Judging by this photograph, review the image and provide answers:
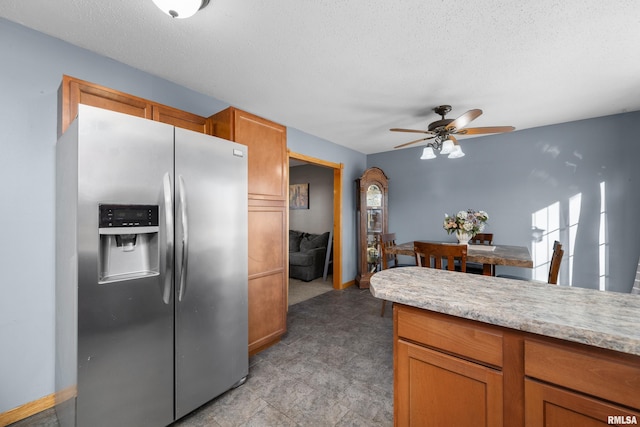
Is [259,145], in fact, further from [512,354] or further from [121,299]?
[512,354]

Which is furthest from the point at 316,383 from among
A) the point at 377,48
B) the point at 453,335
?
the point at 377,48

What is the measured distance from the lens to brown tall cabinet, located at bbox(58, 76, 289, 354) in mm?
2176

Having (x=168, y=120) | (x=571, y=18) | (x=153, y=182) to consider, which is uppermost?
(x=571, y=18)

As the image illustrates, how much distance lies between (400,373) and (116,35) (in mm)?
2696

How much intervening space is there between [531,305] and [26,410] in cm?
297

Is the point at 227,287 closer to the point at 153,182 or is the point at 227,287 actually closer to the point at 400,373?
the point at 153,182

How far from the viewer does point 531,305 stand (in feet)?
3.07

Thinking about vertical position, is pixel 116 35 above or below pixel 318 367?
above

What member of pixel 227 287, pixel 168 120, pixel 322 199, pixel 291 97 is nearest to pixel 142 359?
pixel 227 287

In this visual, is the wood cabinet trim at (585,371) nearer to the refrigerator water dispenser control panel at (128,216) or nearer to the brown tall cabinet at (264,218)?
the refrigerator water dispenser control panel at (128,216)

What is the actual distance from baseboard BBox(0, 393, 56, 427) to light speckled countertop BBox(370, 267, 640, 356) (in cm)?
238

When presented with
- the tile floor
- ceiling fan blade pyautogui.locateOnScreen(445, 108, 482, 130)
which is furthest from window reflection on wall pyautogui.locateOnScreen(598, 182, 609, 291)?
the tile floor

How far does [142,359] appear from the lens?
1394 millimetres

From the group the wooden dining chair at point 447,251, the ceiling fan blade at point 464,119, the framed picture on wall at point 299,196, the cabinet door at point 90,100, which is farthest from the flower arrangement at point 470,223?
the framed picture on wall at point 299,196
